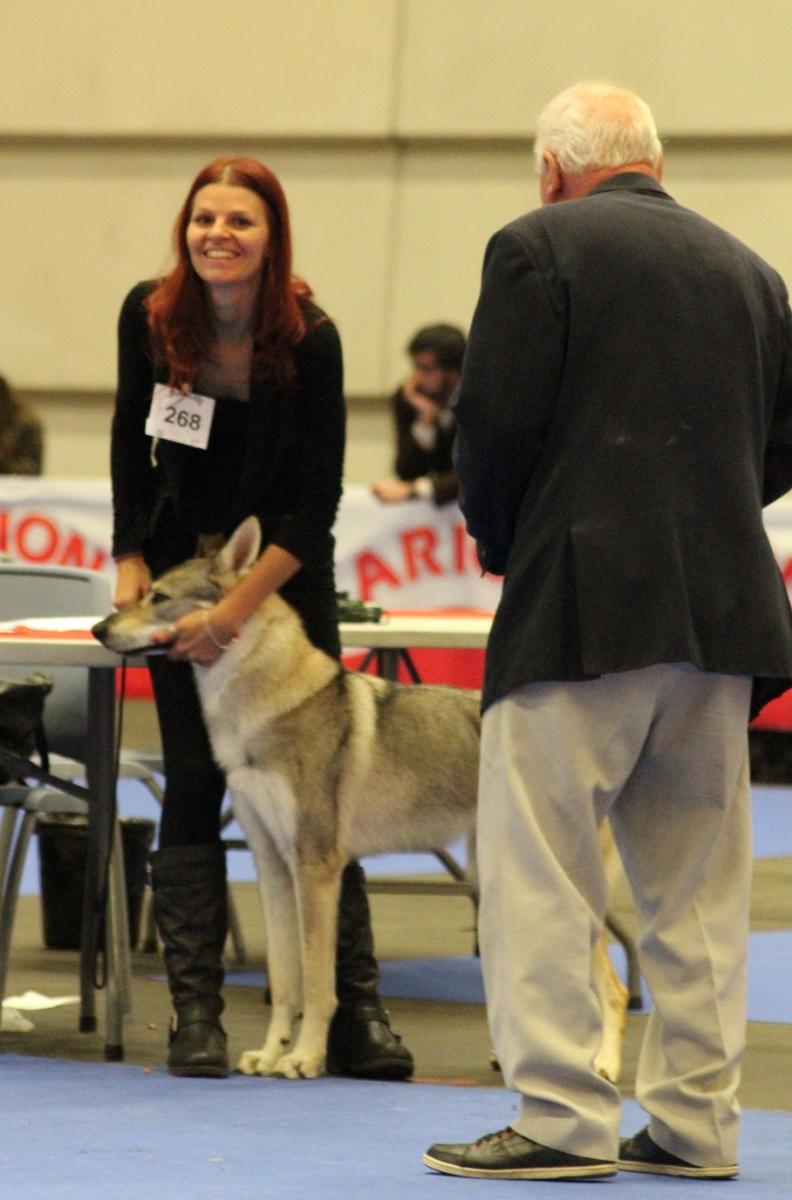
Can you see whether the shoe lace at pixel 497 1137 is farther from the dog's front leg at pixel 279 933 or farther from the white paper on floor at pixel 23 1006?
the white paper on floor at pixel 23 1006

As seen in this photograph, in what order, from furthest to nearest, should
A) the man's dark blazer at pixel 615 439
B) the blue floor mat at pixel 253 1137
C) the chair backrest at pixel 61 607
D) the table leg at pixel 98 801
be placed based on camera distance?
the chair backrest at pixel 61 607, the table leg at pixel 98 801, the blue floor mat at pixel 253 1137, the man's dark blazer at pixel 615 439

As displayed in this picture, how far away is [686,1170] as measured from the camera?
11.3 feet

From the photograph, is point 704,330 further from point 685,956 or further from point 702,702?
point 685,956

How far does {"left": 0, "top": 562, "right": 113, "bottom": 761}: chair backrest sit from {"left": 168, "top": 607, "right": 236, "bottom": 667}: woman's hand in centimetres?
136

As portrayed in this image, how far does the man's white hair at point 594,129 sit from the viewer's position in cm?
335

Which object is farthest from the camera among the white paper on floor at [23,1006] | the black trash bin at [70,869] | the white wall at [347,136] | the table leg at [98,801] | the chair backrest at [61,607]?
the white wall at [347,136]

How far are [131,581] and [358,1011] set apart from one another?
105 cm

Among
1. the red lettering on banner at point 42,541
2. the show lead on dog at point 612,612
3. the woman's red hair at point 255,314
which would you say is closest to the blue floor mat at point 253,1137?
the show lead on dog at point 612,612

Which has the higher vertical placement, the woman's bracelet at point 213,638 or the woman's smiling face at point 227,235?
the woman's smiling face at point 227,235

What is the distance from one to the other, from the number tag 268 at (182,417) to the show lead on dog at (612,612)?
1.11 meters

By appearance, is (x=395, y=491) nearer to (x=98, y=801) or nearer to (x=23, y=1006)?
(x=23, y=1006)

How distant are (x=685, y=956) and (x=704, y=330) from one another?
3.27 ft

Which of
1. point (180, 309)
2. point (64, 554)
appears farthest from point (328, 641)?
point (64, 554)

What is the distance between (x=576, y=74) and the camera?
11109mm
